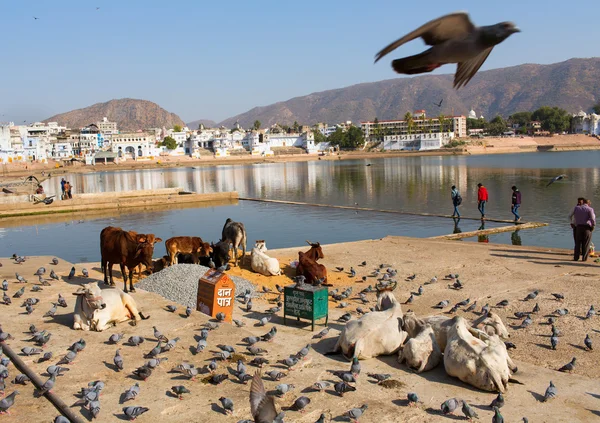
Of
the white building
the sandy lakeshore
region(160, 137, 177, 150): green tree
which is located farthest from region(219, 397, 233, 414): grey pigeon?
region(160, 137, 177, 150): green tree

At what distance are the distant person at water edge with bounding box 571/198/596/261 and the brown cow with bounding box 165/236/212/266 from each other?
35.3 feet

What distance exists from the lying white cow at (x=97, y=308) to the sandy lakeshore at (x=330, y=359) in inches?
6.9

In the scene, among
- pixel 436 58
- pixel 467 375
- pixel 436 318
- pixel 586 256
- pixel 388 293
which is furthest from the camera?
pixel 586 256

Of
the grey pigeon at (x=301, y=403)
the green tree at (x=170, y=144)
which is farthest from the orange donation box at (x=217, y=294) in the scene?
the green tree at (x=170, y=144)

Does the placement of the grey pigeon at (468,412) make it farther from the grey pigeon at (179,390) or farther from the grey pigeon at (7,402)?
the grey pigeon at (7,402)

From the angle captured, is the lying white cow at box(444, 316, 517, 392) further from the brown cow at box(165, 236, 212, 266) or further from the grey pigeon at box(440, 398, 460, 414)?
the brown cow at box(165, 236, 212, 266)

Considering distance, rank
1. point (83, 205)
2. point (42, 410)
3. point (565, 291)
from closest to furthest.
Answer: point (42, 410) → point (565, 291) → point (83, 205)

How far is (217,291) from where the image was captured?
1011cm

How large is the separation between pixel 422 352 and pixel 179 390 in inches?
137

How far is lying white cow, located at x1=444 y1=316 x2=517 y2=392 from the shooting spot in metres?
7.11

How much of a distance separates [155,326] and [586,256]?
12.6 m

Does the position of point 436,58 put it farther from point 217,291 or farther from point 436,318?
point 217,291

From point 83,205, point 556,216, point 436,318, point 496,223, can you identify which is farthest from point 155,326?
point 83,205

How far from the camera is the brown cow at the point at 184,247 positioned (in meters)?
14.9
